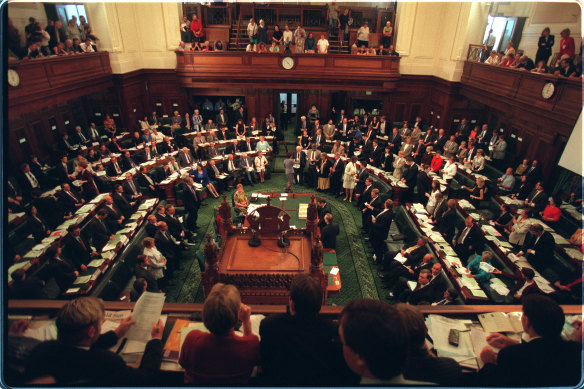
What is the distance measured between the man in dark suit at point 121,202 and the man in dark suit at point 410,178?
296 inches

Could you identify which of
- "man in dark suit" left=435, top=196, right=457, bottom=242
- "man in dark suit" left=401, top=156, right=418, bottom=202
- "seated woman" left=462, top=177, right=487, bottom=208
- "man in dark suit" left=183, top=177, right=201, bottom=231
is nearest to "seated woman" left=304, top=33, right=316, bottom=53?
"man in dark suit" left=401, top=156, right=418, bottom=202

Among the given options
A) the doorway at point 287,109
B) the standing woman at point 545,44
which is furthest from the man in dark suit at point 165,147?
the standing woman at point 545,44

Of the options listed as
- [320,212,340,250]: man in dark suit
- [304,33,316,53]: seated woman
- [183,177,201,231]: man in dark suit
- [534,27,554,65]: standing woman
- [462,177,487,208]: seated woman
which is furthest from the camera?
[304,33,316,53]: seated woman

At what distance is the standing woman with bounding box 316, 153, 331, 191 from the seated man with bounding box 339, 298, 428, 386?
8783 millimetres

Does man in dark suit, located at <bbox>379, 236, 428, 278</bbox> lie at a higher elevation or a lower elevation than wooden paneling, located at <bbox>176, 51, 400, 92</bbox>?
lower

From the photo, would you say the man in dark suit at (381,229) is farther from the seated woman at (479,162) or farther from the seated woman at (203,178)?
the seated woman at (203,178)

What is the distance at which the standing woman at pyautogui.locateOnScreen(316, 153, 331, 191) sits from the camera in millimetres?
10156

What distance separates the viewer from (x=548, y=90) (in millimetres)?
7809

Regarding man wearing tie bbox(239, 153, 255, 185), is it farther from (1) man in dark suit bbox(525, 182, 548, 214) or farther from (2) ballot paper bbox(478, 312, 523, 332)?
(2) ballot paper bbox(478, 312, 523, 332)

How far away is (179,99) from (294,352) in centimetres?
1479

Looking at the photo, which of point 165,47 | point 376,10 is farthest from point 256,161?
point 376,10

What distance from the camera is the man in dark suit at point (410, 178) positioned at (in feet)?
29.7

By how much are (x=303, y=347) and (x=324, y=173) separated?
8737 millimetres

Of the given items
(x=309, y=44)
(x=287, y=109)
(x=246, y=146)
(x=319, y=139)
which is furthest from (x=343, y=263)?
(x=287, y=109)
